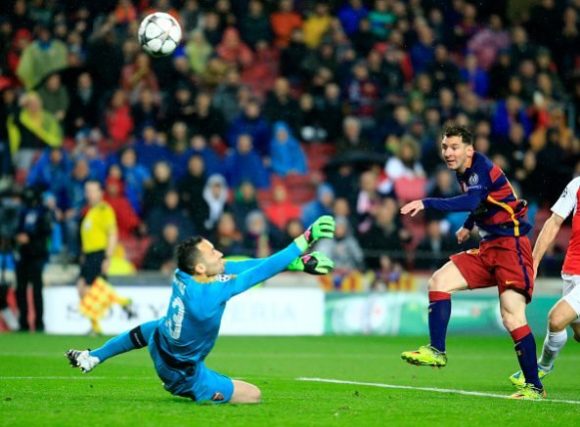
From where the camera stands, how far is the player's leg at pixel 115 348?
8.91 m

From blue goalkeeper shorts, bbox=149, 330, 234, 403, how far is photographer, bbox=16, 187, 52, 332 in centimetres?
1032

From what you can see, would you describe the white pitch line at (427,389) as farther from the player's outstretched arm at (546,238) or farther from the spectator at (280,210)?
the spectator at (280,210)

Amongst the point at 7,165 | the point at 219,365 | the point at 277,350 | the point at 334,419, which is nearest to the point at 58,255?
the point at 7,165

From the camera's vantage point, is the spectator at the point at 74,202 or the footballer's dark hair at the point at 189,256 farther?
the spectator at the point at 74,202

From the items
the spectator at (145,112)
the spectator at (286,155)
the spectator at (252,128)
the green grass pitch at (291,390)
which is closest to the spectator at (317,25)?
the spectator at (286,155)

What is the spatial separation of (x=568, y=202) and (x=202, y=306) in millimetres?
3853

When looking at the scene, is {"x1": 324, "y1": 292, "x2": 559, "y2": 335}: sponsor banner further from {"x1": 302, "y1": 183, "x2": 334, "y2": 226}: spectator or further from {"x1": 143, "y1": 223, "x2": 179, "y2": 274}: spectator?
{"x1": 143, "y1": 223, "x2": 179, "y2": 274}: spectator

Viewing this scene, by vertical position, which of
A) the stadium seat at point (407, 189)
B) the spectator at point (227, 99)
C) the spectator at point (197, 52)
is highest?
the spectator at point (197, 52)

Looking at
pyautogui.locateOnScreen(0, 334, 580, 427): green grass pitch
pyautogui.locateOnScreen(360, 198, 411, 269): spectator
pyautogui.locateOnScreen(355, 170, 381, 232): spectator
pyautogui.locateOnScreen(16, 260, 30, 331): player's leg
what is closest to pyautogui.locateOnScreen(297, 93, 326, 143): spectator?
pyautogui.locateOnScreen(355, 170, 381, 232): spectator

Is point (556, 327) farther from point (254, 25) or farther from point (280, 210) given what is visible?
point (254, 25)

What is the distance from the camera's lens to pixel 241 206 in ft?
65.9

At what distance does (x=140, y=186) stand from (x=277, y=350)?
5306 millimetres

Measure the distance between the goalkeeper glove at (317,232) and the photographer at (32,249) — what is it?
11.1 meters

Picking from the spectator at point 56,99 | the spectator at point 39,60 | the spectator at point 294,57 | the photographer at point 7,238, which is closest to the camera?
the photographer at point 7,238
